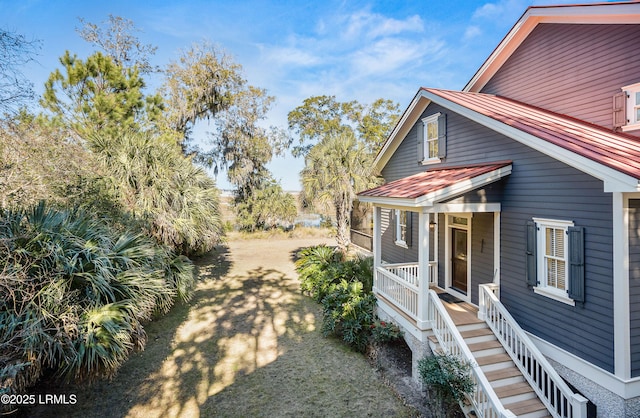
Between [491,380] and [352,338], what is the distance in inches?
131

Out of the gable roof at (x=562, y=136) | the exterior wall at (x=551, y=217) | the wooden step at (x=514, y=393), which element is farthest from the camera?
A: the wooden step at (x=514, y=393)

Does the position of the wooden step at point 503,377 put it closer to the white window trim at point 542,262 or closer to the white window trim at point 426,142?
the white window trim at point 542,262

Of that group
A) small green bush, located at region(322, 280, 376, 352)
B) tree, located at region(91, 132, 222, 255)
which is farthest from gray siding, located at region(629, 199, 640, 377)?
tree, located at region(91, 132, 222, 255)

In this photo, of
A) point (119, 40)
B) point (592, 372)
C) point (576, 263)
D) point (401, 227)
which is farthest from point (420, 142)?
point (119, 40)

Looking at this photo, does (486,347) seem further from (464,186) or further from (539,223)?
(464,186)

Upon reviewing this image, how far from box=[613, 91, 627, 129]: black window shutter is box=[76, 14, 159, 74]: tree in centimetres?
2112

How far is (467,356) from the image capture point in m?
5.35

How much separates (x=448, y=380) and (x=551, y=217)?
11.2 feet

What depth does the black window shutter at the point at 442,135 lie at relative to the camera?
912 centimetres

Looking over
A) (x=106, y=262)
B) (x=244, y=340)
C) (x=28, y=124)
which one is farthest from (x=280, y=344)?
(x=28, y=124)

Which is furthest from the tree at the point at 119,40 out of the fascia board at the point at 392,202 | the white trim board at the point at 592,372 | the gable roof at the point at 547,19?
the white trim board at the point at 592,372

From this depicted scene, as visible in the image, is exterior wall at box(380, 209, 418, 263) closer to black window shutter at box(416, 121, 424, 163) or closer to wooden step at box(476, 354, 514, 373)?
black window shutter at box(416, 121, 424, 163)

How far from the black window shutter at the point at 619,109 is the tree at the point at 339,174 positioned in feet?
25.2

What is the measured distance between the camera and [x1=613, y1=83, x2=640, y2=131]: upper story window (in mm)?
6457
